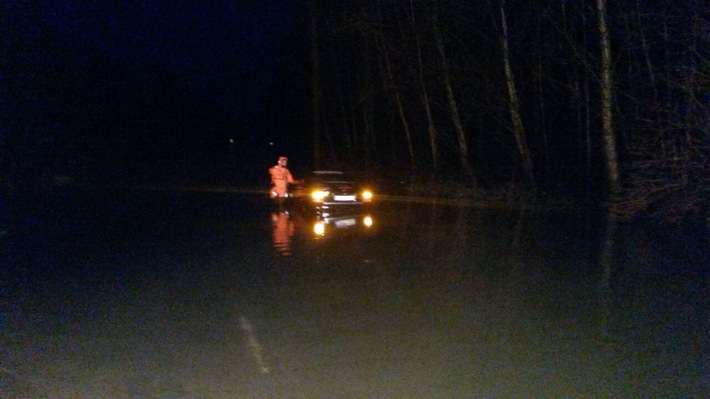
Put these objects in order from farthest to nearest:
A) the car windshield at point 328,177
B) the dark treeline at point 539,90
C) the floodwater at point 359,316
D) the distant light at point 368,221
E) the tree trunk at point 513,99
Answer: the tree trunk at point 513,99
the car windshield at point 328,177
the distant light at point 368,221
the dark treeline at point 539,90
the floodwater at point 359,316

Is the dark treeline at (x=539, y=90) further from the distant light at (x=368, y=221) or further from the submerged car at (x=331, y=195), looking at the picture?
the submerged car at (x=331, y=195)

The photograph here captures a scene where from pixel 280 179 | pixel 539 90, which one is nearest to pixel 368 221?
Result: pixel 280 179

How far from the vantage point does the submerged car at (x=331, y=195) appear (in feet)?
82.3

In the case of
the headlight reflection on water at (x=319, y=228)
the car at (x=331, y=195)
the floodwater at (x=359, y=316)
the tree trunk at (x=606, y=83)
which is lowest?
the floodwater at (x=359, y=316)

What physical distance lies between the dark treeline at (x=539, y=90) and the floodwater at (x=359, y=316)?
2.29 m

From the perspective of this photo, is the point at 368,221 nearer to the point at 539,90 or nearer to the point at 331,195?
the point at 331,195

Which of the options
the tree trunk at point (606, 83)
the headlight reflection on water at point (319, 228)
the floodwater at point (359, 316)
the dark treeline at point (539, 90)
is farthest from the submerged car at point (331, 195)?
the tree trunk at point (606, 83)

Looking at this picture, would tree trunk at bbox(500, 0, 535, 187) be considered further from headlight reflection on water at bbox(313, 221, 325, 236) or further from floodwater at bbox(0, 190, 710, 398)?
floodwater at bbox(0, 190, 710, 398)

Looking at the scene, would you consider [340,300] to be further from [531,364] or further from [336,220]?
[336,220]

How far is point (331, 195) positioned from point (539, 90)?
658 inches

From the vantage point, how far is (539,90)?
38.4m

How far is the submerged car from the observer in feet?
82.3

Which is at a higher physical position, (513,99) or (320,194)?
(513,99)

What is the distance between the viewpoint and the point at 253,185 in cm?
5166
